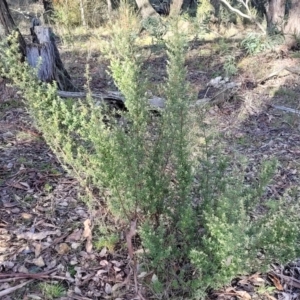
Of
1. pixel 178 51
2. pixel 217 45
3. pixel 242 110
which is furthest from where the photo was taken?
pixel 217 45

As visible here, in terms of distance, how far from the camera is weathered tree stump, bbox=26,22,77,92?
4.50 m

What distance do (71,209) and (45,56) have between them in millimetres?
2272

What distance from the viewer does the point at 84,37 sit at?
889cm

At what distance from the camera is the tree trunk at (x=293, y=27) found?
7.27m

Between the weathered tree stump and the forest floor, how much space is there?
0.50 meters

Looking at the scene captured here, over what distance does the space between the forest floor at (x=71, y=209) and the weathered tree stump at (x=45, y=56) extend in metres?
0.50

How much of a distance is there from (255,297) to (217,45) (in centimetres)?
636

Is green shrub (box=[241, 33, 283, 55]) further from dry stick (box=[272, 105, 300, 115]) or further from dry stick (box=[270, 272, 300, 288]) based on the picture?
dry stick (box=[270, 272, 300, 288])

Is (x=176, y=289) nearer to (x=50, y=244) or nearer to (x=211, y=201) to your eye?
(x=211, y=201)

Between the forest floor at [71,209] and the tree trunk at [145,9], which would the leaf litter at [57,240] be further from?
the tree trunk at [145,9]

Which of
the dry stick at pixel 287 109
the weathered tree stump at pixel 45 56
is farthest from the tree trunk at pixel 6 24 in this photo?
the dry stick at pixel 287 109

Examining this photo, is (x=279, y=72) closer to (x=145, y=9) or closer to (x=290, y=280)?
(x=290, y=280)

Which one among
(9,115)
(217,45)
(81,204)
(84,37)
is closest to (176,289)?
(81,204)

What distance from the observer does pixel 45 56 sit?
14.9ft
